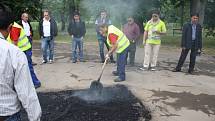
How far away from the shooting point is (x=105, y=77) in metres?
9.70

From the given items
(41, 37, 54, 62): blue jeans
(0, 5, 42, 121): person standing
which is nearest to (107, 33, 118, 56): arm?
(41, 37, 54, 62): blue jeans

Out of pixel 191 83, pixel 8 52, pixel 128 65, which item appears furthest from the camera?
pixel 128 65

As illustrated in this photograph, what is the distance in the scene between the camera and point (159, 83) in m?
9.20

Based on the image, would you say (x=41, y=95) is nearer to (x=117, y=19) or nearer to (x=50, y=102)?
(x=50, y=102)

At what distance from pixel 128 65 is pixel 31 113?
9.03 m

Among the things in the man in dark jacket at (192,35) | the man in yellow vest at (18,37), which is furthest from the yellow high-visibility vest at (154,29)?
the man in yellow vest at (18,37)

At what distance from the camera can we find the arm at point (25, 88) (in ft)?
9.31

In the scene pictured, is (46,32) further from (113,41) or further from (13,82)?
(13,82)

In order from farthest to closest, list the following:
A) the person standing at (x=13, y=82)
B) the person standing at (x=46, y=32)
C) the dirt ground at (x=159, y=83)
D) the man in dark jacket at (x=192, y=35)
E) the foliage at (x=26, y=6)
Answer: the foliage at (x=26, y=6)
the person standing at (x=46, y=32)
the man in dark jacket at (x=192, y=35)
the dirt ground at (x=159, y=83)
the person standing at (x=13, y=82)

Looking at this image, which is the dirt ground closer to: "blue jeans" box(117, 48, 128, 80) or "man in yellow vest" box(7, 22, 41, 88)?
"blue jeans" box(117, 48, 128, 80)

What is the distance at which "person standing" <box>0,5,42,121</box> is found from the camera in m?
2.83

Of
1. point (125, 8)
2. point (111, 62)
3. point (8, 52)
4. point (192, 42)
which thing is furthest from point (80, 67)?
point (8, 52)

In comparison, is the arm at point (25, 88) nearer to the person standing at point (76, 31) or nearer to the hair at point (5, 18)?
the hair at point (5, 18)

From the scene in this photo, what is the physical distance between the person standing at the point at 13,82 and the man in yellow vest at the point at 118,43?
5183mm
